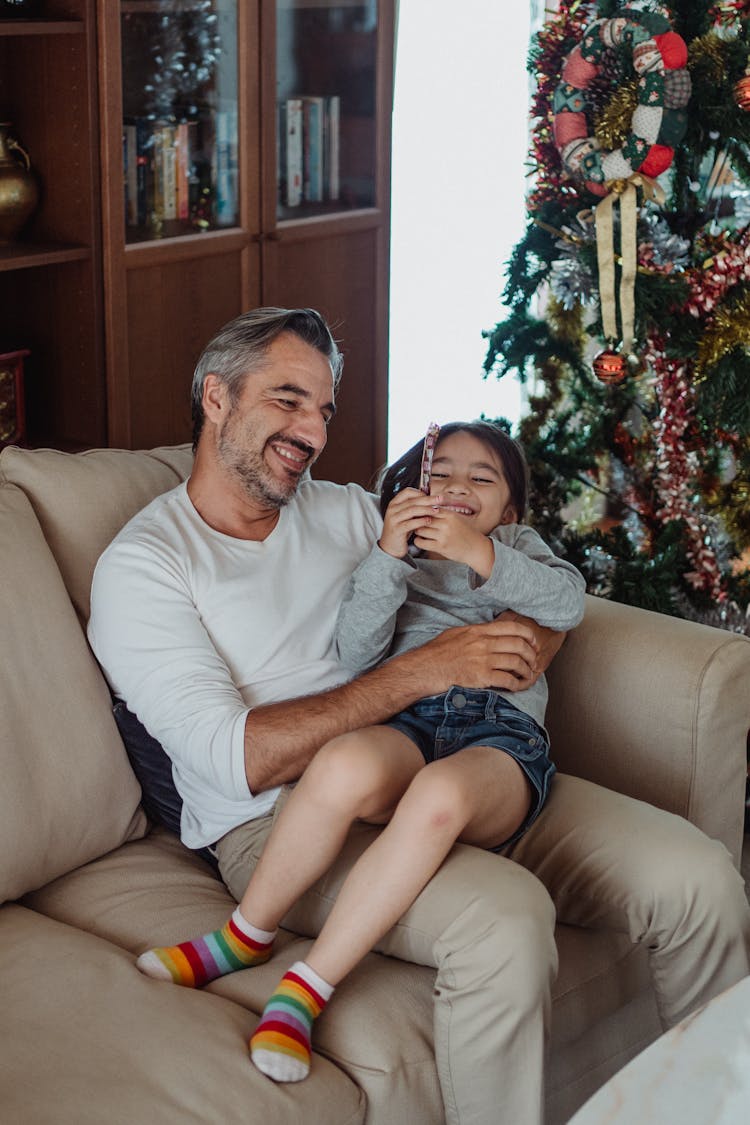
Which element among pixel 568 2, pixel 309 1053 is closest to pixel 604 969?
pixel 309 1053

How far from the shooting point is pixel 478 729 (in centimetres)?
176

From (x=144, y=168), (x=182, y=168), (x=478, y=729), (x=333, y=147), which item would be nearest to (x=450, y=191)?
(x=333, y=147)

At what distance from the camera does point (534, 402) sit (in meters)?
2.76

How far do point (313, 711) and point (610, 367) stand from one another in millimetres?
1026

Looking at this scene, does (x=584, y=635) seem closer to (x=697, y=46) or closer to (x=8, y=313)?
(x=697, y=46)

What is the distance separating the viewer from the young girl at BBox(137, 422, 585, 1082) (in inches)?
58.7

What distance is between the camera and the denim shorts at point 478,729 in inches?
67.8

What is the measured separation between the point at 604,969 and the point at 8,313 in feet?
5.63

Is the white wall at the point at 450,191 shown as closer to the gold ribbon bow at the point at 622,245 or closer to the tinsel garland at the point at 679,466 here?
the tinsel garland at the point at 679,466

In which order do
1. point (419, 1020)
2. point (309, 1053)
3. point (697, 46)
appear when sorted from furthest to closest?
point (697, 46) < point (419, 1020) < point (309, 1053)

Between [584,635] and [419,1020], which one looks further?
[584,635]

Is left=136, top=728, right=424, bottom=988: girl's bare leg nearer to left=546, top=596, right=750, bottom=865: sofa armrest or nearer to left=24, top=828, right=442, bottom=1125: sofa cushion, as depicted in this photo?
left=24, top=828, right=442, bottom=1125: sofa cushion

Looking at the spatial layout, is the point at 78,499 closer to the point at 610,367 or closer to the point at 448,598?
the point at 448,598

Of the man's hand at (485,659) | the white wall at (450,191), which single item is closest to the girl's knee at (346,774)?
the man's hand at (485,659)
